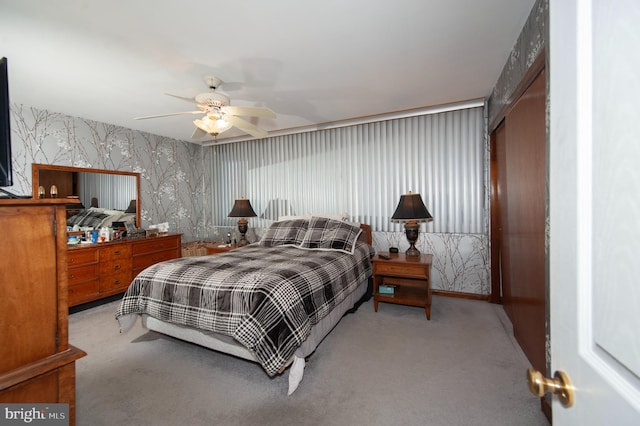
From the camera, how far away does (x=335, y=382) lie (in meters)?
1.87

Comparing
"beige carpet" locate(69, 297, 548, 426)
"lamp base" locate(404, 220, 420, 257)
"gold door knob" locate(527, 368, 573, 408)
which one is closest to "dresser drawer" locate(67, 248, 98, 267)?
"beige carpet" locate(69, 297, 548, 426)

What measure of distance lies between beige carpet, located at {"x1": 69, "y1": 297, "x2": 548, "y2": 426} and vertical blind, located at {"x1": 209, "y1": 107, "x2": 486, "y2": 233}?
63.0 inches

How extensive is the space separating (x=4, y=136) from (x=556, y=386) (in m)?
1.83

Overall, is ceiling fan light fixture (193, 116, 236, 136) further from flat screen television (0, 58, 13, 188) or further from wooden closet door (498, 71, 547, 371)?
wooden closet door (498, 71, 547, 371)

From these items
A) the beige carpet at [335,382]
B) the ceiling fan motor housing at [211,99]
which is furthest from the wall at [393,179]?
the ceiling fan motor housing at [211,99]

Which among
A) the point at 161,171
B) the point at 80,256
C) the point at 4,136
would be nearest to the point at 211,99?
the point at 4,136

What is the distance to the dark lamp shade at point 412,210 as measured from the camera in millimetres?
2994

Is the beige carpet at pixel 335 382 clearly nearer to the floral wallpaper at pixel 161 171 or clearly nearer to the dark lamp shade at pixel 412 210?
the floral wallpaper at pixel 161 171

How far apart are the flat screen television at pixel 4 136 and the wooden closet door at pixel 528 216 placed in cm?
252

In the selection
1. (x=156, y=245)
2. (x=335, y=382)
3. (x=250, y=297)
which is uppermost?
(x=156, y=245)

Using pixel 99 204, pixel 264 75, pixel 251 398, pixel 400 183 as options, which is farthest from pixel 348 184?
pixel 99 204

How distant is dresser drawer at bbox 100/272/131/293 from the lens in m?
3.43

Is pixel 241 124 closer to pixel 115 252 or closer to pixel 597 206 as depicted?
pixel 115 252

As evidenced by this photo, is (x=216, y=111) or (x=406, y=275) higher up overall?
(x=216, y=111)
